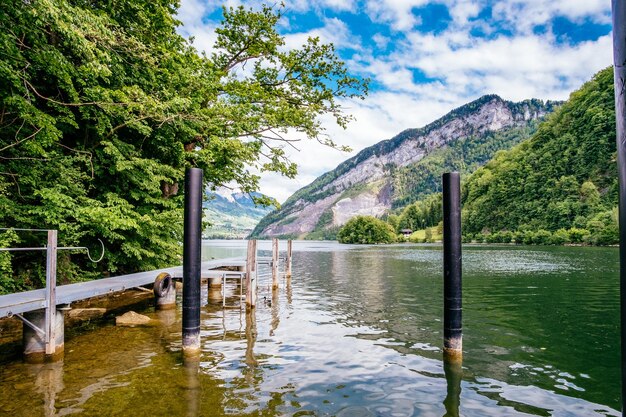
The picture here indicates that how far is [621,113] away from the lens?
2379 mm

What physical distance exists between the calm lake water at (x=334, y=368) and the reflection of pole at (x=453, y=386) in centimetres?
4

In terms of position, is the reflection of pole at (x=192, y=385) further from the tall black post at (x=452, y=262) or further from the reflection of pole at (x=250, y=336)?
the tall black post at (x=452, y=262)

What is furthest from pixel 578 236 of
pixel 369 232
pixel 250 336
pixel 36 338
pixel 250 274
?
Answer: pixel 36 338

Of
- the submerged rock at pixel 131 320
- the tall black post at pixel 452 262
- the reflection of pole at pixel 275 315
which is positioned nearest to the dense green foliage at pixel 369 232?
the reflection of pole at pixel 275 315

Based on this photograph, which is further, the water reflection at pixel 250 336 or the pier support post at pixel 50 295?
the water reflection at pixel 250 336

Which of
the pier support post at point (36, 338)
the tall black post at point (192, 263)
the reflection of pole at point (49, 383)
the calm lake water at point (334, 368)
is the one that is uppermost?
the tall black post at point (192, 263)

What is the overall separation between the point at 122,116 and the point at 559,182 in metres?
136

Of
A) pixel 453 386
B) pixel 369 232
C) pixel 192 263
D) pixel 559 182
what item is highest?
pixel 559 182

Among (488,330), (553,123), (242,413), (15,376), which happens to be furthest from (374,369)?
(553,123)

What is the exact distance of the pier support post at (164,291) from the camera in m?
14.6

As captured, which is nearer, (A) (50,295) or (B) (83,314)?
(A) (50,295)

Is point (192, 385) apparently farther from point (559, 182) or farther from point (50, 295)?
point (559, 182)

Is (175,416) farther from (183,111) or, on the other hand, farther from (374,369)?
(183,111)

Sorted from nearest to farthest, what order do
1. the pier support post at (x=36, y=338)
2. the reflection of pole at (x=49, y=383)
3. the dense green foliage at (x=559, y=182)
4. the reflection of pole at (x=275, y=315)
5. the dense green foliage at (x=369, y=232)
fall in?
the reflection of pole at (x=49, y=383) < the pier support post at (x=36, y=338) < the reflection of pole at (x=275, y=315) < the dense green foliage at (x=559, y=182) < the dense green foliage at (x=369, y=232)
